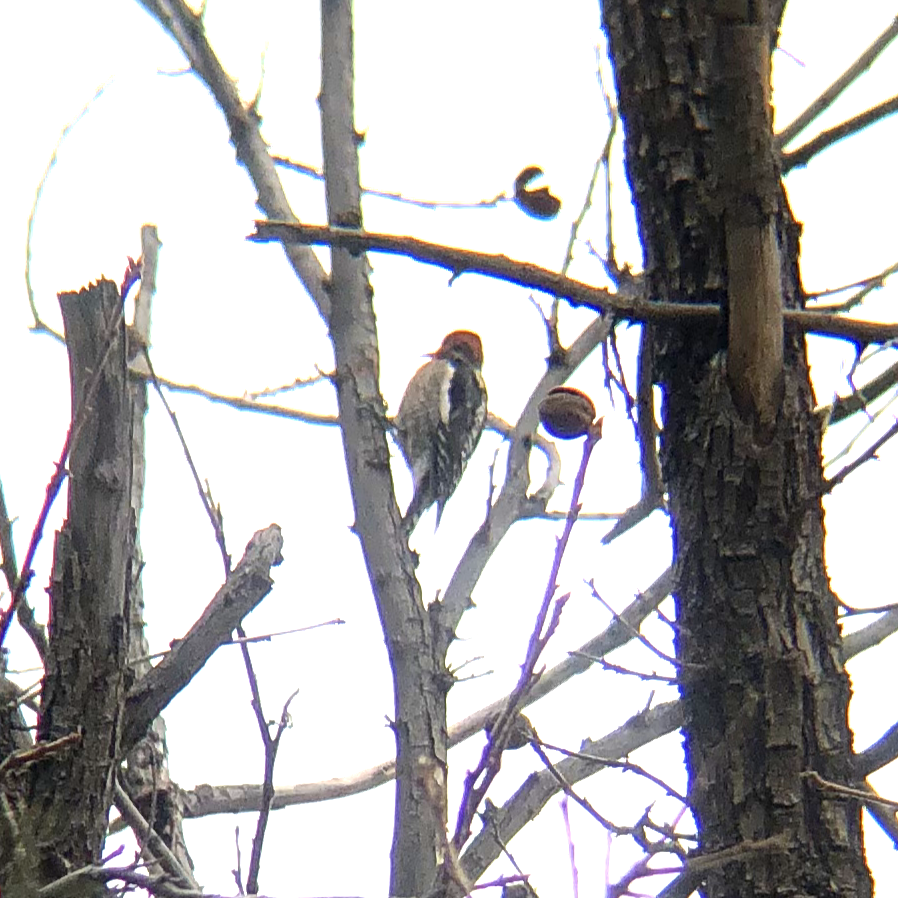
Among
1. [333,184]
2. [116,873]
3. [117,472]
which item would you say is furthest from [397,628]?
[116,873]

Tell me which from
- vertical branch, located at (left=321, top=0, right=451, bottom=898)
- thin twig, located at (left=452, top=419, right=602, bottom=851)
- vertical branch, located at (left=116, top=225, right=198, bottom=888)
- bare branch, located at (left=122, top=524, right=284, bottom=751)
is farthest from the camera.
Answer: vertical branch, located at (left=116, top=225, right=198, bottom=888)

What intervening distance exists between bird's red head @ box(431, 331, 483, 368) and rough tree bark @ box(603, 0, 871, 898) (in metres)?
5.92

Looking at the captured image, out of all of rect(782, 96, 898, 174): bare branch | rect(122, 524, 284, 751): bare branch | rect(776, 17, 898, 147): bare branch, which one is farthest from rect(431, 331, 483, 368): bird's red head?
rect(782, 96, 898, 174): bare branch

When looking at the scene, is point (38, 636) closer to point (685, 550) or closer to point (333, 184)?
point (685, 550)

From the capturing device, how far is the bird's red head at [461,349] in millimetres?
8180

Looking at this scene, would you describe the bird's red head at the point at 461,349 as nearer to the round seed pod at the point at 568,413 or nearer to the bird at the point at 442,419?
the bird at the point at 442,419

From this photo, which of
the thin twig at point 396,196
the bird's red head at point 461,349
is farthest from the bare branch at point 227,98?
the bird's red head at point 461,349

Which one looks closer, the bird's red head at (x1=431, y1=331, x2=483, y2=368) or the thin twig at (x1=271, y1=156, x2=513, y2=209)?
the thin twig at (x1=271, y1=156, x2=513, y2=209)

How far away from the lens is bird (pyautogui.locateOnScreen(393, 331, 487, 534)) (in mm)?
7555

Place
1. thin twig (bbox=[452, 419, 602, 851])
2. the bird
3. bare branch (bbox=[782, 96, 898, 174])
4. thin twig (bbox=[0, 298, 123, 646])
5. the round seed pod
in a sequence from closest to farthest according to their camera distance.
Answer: thin twig (bbox=[452, 419, 602, 851]) → thin twig (bbox=[0, 298, 123, 646]) → the round seed pod → bare branch (bbox=[782, 96, 898, 174]) → the bird

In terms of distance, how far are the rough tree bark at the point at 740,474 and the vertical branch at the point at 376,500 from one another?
52.8 inches

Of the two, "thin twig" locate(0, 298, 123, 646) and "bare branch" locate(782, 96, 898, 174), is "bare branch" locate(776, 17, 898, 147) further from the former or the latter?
"thin twig" locate(0, 298, 123, 646)

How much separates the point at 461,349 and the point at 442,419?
0.61 m

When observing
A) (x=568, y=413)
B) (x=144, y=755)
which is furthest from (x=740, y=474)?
(x=144, y=755)
